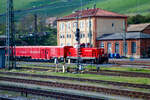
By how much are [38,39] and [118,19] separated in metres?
26.6

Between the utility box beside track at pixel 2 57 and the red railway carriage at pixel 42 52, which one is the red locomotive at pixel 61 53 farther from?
the utility box beside track at pixel 2 57

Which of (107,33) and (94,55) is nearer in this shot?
(94,55)

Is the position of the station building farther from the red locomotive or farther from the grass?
the grass

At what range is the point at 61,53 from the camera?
51.5 meters

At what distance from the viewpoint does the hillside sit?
13149 centimetres

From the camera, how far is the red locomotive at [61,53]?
47531 millimetres

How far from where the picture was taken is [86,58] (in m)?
48.5

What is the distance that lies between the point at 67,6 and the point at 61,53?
317ft

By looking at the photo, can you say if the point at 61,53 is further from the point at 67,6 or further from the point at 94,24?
the point at 67,6

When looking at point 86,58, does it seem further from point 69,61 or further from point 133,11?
point 133,11

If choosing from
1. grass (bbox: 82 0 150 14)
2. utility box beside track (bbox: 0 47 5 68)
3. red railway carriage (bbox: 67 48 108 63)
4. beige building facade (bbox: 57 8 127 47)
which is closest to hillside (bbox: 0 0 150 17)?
grass (bbox: 82 0 150 14)

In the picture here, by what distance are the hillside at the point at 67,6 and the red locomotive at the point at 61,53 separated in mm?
68340

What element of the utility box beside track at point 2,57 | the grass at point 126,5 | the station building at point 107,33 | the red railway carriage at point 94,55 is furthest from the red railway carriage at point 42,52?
the grass at point 126,5

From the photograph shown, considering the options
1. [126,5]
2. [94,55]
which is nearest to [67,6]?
[126,5]
